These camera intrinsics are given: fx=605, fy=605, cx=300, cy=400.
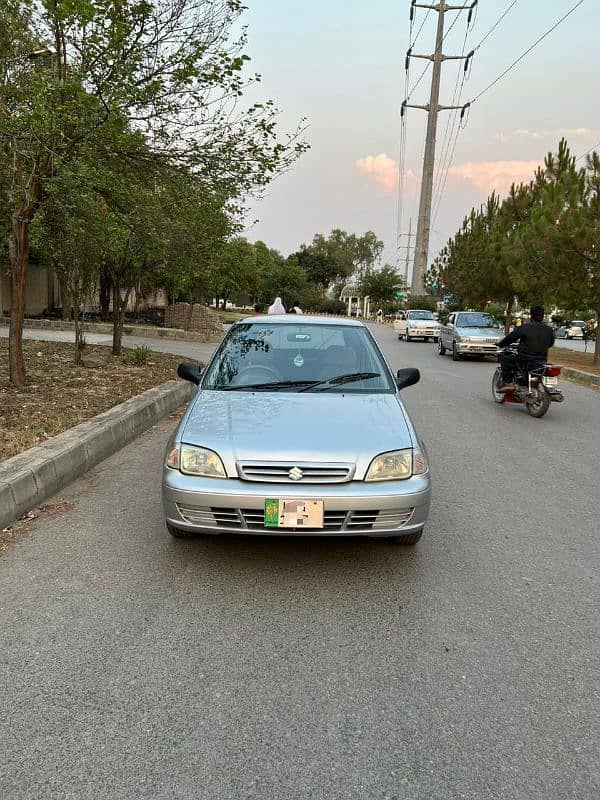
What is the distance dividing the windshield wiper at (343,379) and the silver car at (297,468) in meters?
A: 0.24

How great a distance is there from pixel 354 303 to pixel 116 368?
91388mm

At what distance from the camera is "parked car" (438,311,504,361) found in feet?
64.1

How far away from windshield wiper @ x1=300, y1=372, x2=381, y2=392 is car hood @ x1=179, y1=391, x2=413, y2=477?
0.67ft

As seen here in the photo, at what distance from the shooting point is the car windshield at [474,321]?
20.6 metres

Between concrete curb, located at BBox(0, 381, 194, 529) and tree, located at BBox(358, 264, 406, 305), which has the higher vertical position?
tree, located at BBox(358, 264, 406, 305)

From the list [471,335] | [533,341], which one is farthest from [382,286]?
[533,341]

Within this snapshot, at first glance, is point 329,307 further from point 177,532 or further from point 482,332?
point 177,532

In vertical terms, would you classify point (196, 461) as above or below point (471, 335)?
below

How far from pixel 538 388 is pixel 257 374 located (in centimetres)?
626

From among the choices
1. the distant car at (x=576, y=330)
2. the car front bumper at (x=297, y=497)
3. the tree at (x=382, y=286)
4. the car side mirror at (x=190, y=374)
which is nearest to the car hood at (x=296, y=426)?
the car front bumper at (x=297, y=497)

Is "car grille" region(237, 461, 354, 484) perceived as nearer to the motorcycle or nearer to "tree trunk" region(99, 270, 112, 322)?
the motorcycle

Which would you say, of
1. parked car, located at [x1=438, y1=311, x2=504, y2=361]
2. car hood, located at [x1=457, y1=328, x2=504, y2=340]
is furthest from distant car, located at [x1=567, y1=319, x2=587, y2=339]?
car hood, located at [x1=457, y1=328, x2=504, y2=340]

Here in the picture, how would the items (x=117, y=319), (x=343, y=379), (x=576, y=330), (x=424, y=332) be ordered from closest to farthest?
(x=343, y=379) → (x=117, y=319) → (x=424, y=332) → (x=576, y=330)

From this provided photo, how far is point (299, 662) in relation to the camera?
9.34ft
